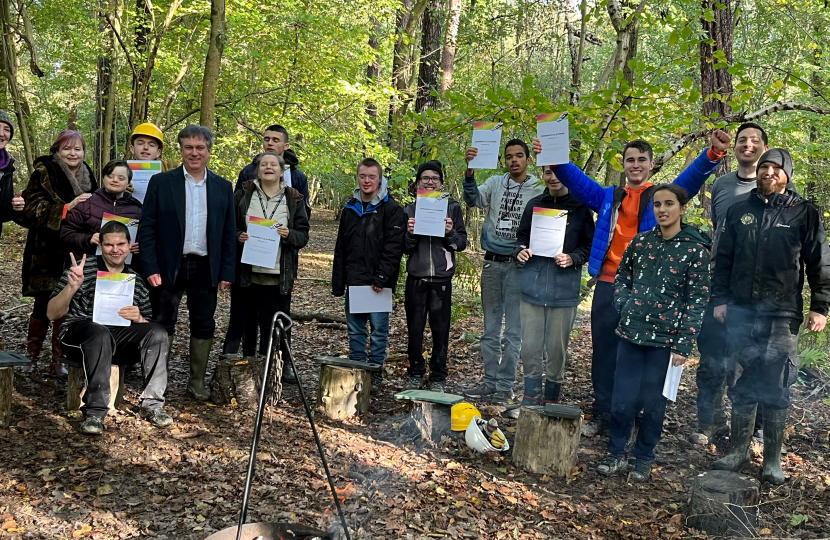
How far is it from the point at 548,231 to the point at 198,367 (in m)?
3.17

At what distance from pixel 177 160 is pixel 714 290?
14727 millimetres

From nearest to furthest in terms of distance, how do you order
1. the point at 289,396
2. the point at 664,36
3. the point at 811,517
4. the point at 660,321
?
the point at 811,517, the point at 660,321, the point at 289,396, the point at 664,36

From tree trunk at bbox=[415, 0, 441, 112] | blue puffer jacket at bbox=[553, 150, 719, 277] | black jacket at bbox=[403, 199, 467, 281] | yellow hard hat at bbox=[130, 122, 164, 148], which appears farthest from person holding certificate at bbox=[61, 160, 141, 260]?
tree trunk at bbox=[415, 0, 441, 112]

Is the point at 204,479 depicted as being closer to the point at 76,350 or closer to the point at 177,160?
the point at 76,350

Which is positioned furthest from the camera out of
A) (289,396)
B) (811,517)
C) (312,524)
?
(289,396)

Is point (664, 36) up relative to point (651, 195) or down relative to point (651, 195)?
up

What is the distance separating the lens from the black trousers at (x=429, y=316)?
5645mm

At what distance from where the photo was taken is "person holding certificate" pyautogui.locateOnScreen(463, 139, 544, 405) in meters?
5.43

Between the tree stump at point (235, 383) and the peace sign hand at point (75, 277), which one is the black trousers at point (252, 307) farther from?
the peace sign hand at point (75, 277)

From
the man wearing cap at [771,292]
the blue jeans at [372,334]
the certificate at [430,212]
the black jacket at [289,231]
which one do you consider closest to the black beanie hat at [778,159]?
the man wearing cap at [771,292]

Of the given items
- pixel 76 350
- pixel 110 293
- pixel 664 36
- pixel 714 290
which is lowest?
pixel 76 350

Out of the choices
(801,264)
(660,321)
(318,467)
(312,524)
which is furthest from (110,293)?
(801,264)

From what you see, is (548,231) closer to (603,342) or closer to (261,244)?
(603,342)

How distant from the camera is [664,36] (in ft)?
51.3
